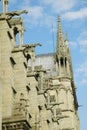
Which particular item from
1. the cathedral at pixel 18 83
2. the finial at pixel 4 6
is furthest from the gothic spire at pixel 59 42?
the finial at pixel 4 6

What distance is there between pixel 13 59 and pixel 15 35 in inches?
209

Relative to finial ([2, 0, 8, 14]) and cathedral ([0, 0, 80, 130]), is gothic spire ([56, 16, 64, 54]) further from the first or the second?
finial ([2, 0, 8, 14])

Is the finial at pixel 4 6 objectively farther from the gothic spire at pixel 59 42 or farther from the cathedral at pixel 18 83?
the gothic spire at pixel 59 42

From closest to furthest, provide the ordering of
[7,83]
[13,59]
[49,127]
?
[7,83] → [13,59] → [49,127]

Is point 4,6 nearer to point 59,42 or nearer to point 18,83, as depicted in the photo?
point 18,83

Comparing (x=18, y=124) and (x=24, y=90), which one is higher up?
(x=24, y=90)

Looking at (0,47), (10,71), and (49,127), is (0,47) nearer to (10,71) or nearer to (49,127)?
(10,71)

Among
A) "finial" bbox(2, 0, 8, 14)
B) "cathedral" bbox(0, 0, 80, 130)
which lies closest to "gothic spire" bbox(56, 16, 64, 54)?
"cathedral" bbox(0, 0, 80, 130)

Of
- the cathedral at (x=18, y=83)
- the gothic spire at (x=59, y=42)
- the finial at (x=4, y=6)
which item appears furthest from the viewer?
the gothic spire at (x=59, y=42)

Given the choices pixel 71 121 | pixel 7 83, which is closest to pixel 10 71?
pixel 7 83

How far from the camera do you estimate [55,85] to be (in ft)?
226

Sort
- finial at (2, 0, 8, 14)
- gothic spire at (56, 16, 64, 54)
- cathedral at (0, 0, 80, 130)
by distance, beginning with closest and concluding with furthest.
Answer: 1. cathedral at (0, 0, 80, 130)
2. finial at (2, 0, 8, 14)
3. gothic spire at (56, 16, 64, 54)

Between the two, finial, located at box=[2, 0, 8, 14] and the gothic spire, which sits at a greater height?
the gothic spire

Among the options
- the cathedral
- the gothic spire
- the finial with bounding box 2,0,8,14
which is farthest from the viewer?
the gothic spire
